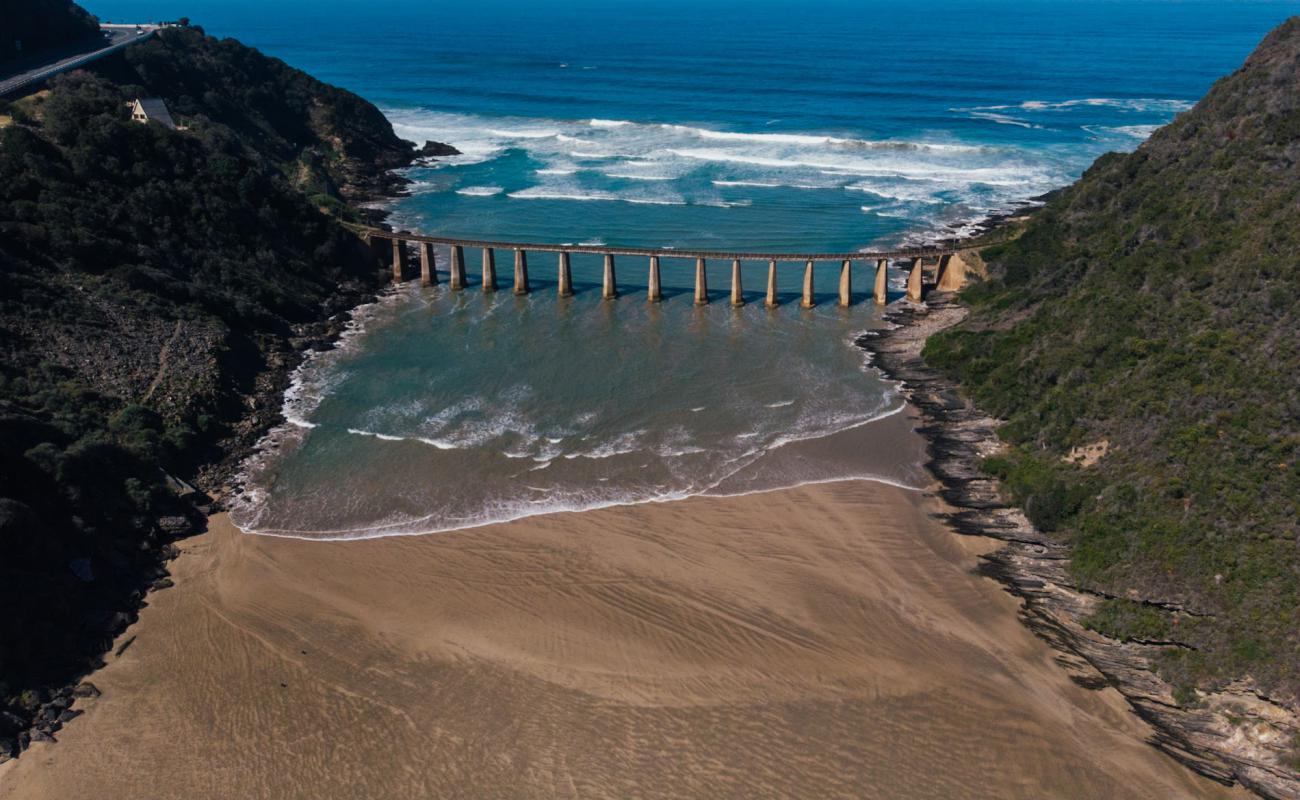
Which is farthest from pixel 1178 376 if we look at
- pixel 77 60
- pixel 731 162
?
pixel 77 60

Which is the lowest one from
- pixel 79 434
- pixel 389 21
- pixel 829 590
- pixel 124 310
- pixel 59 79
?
pixel 829 590

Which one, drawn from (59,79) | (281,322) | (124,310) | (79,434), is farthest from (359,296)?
(59,79)

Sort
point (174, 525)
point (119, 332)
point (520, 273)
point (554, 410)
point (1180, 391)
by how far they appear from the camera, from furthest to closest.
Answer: point (520, 273)
point (554, 410)
point (119, 332)
point (1180, 391)
point (174, 525)

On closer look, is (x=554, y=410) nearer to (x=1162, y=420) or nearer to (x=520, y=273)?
(x=520, y=273)

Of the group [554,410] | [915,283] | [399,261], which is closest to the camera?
[554,410]

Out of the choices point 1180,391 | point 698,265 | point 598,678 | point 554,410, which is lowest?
point 598,678

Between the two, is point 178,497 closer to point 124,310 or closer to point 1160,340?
point 124,310

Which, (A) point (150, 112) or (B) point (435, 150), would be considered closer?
(A) point (150, 112)
